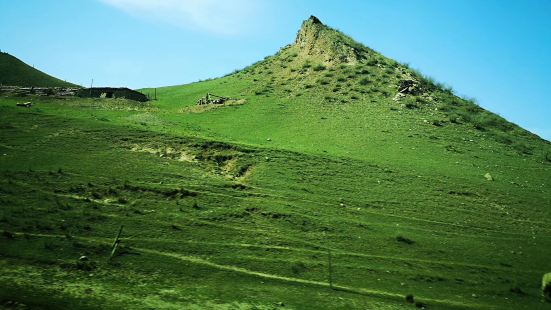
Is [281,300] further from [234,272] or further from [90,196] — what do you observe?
[90,196]

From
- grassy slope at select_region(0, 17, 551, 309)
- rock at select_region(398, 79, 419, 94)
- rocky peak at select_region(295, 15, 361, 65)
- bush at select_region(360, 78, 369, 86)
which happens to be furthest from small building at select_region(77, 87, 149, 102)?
rock at select_region(398, 79, 419, 94)

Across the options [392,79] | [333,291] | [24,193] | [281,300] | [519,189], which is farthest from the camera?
[392,79]

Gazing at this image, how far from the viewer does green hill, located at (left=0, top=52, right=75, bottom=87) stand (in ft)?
184

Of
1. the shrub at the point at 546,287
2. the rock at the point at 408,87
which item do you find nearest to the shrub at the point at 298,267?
the shrub at the point at 546,287

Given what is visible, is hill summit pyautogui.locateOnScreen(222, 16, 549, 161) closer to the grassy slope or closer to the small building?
the grassy slope

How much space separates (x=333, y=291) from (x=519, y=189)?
17612mm

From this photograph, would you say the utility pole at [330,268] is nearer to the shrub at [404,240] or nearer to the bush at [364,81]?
the shrub at [404,240]

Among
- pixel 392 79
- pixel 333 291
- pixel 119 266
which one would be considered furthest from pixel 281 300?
pixel 392 79

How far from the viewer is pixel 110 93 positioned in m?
48.0

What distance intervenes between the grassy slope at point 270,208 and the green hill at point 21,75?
2179 centimetres

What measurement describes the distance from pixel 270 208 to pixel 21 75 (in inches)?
2053

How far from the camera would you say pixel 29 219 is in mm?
17516

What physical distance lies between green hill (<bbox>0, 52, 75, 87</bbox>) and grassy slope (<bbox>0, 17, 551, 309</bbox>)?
71.5ft

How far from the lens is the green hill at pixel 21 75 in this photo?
184 feet
